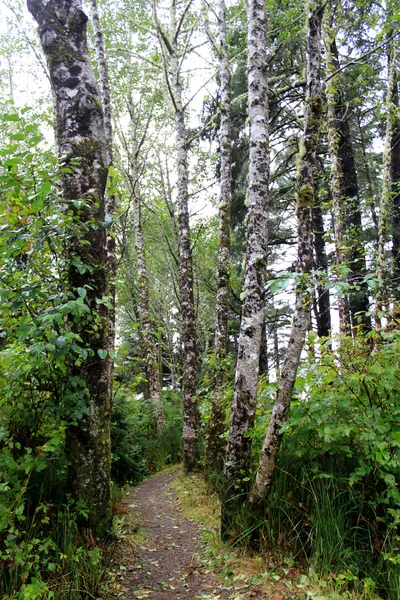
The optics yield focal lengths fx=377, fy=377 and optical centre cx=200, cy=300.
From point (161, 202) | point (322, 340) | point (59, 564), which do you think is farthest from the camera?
point (161, 202)

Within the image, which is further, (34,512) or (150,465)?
(150,465)

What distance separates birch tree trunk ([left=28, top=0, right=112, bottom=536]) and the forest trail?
530 mm

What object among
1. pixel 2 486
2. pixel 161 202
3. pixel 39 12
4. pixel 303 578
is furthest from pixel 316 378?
pixel 161 202

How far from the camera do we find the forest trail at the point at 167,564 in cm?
320

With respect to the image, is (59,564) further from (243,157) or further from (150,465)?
(243,157)

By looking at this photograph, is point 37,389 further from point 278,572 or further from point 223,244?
point 223,244

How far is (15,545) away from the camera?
2645mm

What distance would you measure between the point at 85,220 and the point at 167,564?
3573 millimetres

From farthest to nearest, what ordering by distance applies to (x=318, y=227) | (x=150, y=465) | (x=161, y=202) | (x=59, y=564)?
(x=161, y=202) → (x=318, y=227) → (x=150, y=465) → (x=59, y=564)

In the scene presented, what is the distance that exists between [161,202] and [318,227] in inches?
263

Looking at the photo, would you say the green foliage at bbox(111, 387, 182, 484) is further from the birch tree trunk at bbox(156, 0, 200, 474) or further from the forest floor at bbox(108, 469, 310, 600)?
the forest floor at bbox(108, 469, 310, 600)

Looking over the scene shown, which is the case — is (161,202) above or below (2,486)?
above

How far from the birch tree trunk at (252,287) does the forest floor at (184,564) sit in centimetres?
42

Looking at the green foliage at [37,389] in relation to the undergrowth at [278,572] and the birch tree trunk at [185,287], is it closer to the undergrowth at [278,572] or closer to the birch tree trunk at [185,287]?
the undergrowth at [278,572]
